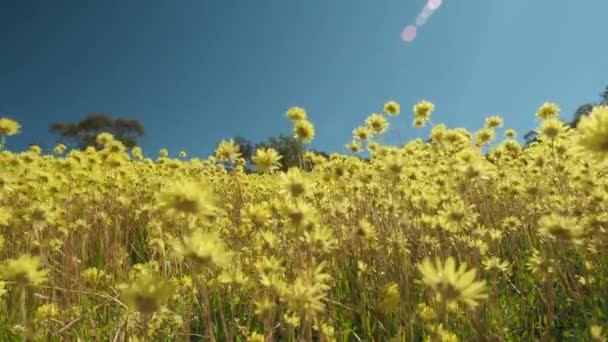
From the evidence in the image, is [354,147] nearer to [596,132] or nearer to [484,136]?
[484,136]

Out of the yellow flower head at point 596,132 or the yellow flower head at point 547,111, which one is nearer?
the yellow flower head at point 596,132

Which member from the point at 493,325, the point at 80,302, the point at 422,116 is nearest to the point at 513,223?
the point at 493,325

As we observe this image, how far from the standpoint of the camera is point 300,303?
50.2 inches

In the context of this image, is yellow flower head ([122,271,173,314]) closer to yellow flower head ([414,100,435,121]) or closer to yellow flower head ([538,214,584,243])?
yellow flower head ([538,214,584,243])

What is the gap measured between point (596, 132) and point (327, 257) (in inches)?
82.0

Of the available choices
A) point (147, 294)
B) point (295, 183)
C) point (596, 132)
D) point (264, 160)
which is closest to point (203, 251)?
point (147, 294)

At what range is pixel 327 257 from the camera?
3.33 metres

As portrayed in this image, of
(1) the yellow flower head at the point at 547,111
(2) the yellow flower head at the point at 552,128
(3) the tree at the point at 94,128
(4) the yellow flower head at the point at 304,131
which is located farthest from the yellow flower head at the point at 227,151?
(3) the tree at the point at 94,128

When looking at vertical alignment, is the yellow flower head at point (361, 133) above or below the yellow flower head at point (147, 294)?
above

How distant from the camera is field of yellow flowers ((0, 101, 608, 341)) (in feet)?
5.20

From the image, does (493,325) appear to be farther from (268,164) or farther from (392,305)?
(268,164)

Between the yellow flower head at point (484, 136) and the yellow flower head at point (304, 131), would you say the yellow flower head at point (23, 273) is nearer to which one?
the yellow flower head at point (304, 131)

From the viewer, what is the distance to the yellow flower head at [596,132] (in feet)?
5.09

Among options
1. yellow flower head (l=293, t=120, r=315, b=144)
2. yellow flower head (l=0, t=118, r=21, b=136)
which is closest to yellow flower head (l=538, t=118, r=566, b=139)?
yellow flower head (l=293, t=120, r=315, b=144)
